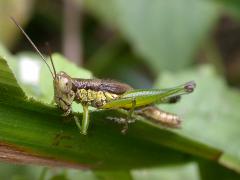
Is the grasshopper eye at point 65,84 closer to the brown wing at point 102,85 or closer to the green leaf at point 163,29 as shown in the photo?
the brown wing at point 102,85

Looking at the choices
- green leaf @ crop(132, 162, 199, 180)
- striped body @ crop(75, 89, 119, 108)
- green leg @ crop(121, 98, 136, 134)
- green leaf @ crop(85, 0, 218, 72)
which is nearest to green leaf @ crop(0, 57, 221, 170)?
green leg @ crop(121, 98, 136, 134)

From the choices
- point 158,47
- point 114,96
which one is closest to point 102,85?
point 114,96

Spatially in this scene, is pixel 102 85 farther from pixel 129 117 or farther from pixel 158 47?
pixel 158 47

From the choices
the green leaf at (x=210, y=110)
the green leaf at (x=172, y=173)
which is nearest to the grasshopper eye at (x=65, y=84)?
the green leaf at (x=172, y=173)

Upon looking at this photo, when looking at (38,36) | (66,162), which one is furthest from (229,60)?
(66,162)

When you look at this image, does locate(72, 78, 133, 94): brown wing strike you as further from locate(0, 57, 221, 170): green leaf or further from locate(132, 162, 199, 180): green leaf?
locate(132, 162, 199, 180): green leaf

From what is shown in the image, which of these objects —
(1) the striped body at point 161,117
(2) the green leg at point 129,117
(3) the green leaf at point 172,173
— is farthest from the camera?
(3) the green leaf at point 172,173
